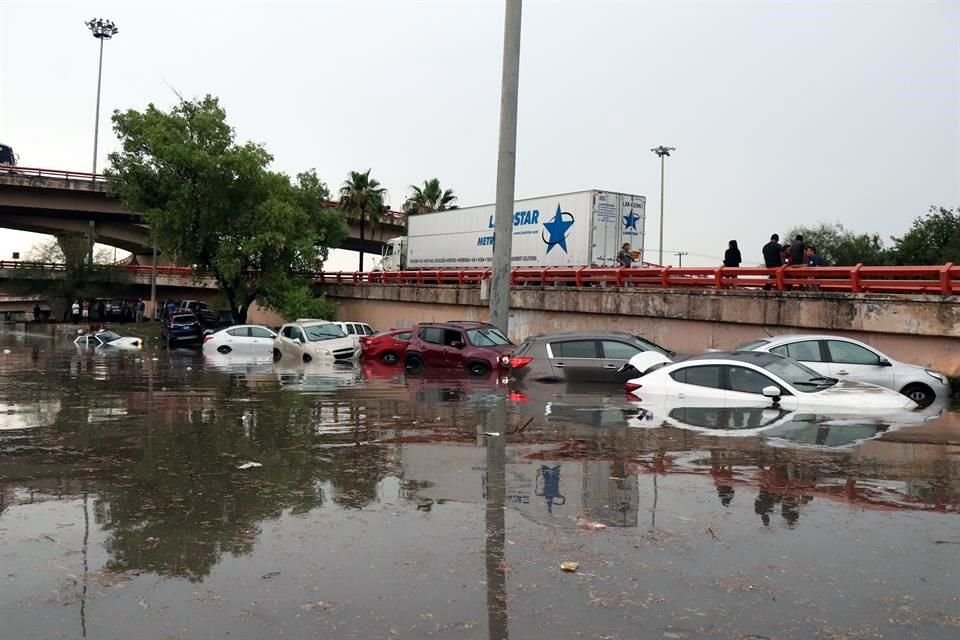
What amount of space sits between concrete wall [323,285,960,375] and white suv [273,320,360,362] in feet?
19.1

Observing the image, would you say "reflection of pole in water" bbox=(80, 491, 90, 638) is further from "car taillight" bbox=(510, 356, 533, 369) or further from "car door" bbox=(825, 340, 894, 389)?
"car door" bbox=(825, 340, 894, 389)

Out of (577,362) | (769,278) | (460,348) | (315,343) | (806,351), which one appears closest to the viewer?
(806,351)

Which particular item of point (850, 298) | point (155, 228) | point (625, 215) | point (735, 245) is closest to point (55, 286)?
point (155, 228)

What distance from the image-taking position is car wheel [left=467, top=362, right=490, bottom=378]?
21641mm

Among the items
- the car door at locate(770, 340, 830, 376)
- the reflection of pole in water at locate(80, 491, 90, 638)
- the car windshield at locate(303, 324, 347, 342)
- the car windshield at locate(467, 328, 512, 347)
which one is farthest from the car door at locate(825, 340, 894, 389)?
the car windshield at locate(303, 324, 347, 342)

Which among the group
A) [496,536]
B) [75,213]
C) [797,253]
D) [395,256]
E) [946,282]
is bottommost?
[496,536]

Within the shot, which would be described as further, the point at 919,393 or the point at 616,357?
the point at 616,357

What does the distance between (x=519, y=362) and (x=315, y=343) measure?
43.6 feet

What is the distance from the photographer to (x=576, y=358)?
16.1 meters

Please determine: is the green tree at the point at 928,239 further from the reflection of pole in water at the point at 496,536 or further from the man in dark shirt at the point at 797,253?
the reflection of pole in water at the point at 496,536

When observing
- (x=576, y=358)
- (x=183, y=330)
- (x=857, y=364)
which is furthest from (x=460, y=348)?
(x=183, y=330)

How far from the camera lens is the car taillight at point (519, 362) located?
16.3 m

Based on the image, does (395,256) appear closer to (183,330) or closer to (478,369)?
(183,330)

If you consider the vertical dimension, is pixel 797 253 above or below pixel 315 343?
above
